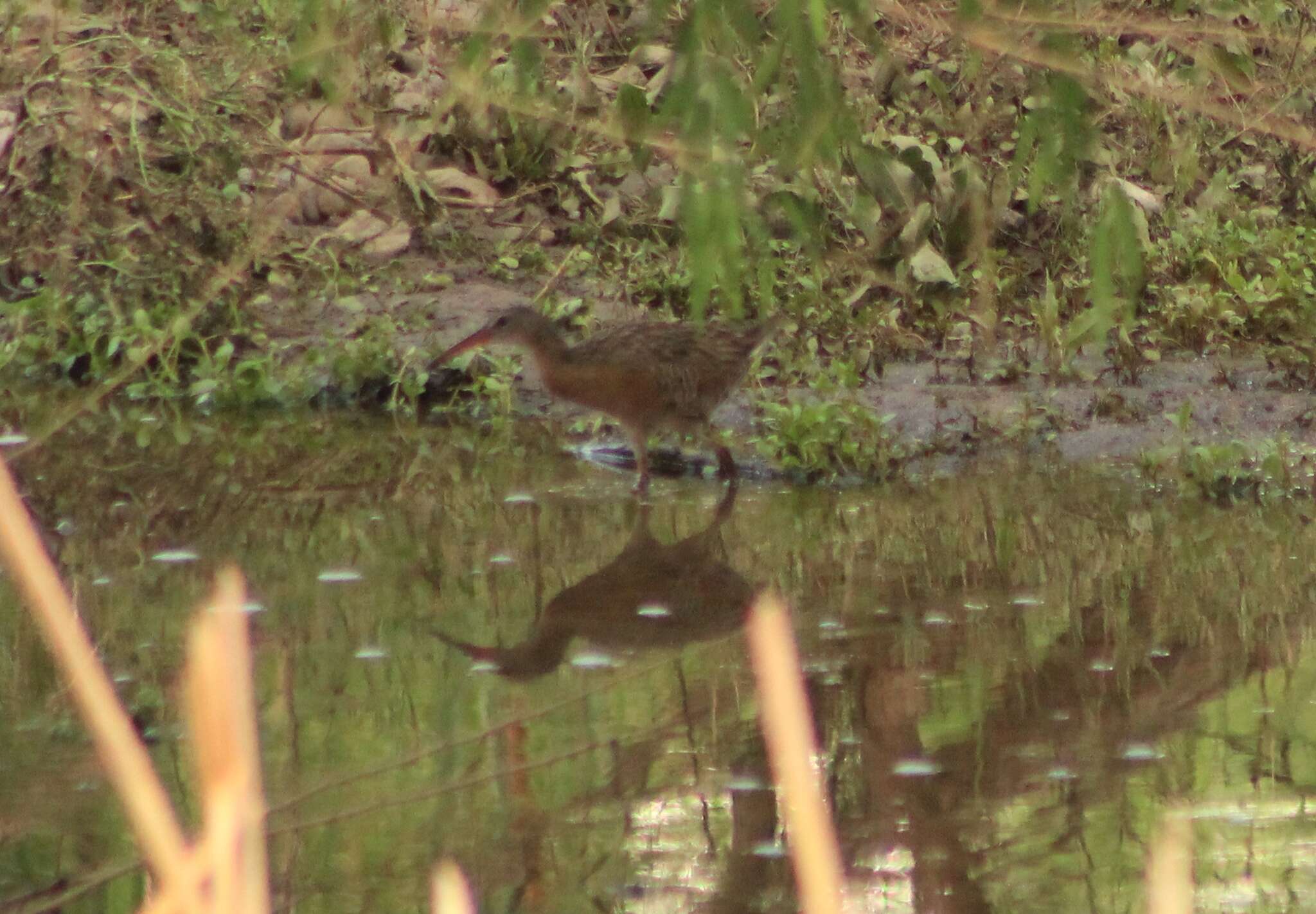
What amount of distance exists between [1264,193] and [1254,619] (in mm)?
5678

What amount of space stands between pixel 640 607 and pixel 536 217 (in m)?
4.94

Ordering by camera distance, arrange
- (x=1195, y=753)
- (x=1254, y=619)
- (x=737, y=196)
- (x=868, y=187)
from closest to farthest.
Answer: (x=737, y=196) < (x=1195, y=753) < (x=1254, y=619) < (x=868, y=187)

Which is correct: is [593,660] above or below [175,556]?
below

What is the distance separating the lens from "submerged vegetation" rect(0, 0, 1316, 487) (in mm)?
8086

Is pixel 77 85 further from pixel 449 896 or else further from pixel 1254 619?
pixel 449 896

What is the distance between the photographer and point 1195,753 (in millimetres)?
4121

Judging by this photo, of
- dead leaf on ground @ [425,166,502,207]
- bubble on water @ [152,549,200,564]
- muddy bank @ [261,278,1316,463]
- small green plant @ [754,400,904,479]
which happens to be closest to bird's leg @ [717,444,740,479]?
small green plant @ [754,400,904,479]

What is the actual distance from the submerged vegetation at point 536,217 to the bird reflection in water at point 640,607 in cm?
115

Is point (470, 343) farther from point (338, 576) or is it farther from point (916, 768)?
point (916, 768)

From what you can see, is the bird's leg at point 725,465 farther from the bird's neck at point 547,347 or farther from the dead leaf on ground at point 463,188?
the dead leaf on ground at point 463,188

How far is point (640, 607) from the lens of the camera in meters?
5.27

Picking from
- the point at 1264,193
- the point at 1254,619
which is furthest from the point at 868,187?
the point at 1254,619

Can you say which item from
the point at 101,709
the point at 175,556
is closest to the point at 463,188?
the point at 175,556

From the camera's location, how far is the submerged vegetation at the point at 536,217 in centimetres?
809
